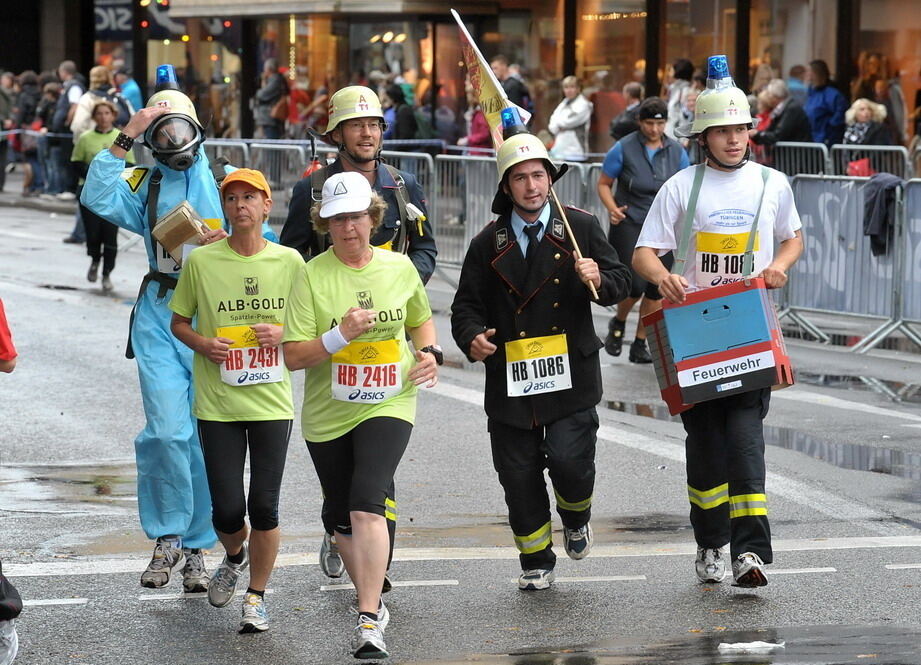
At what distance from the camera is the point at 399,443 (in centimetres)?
589

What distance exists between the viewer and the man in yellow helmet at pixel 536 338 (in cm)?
646

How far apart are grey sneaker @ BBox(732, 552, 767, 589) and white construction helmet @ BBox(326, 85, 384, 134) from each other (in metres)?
2.30

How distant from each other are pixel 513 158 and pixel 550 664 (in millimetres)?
1924

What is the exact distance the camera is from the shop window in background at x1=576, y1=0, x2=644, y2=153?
2362cm

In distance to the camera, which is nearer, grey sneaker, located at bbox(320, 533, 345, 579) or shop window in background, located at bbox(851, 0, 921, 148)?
grey sneaker, located at bbox(320, 533, 345, 579)

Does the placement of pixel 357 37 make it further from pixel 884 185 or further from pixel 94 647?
pixel 94 647

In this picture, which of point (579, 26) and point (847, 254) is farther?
point (579, 26)

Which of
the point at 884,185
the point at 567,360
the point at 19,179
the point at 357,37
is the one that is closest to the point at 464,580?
the point at 567,360

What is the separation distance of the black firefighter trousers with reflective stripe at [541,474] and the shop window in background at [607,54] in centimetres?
1697

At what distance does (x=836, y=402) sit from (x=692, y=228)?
4.41m

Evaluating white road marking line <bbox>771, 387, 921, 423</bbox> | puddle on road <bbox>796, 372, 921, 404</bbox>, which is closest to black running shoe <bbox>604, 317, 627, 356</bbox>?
puddle on road <bbox>796, 372, 921, 404</bbox>

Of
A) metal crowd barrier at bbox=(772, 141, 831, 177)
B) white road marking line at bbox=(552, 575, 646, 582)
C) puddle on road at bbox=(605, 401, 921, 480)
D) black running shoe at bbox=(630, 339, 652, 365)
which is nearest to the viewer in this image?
white road marking line at bbox=(552, 575, 646, 582)

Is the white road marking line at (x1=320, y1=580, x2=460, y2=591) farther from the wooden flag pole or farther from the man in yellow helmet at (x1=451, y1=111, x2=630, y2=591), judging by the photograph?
the wooden flag pole

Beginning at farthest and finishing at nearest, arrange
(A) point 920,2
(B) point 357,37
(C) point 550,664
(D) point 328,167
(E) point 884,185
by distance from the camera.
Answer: (B) point 357,37
(A) point 920,2
(E) point 884,185
(D) point 328,167
(C) point 550,664
